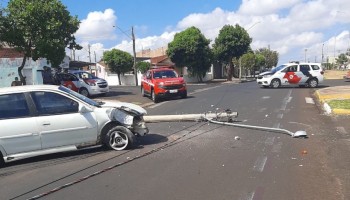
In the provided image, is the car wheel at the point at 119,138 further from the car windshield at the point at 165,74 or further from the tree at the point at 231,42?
the tree at the point at 231,42

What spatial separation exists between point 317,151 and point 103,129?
14.1ft

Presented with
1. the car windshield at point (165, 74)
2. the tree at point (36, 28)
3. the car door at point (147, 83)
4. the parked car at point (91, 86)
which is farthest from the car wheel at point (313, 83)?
the tree at point (36, 28)

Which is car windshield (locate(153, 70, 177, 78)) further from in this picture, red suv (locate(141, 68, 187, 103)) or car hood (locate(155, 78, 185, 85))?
car hood (locate(155, 78, 185, 85))

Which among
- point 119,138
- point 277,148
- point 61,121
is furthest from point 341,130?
point 61,121

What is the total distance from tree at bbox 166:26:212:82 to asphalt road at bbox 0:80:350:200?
1489 inches

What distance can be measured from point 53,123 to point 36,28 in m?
18.2

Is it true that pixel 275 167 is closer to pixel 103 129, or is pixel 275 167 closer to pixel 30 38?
pixel 103 129

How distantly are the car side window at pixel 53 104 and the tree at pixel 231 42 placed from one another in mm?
46869

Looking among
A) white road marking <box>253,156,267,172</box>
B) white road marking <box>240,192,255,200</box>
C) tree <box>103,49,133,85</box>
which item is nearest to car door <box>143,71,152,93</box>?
white road marking <box>253,156,267,172</box>

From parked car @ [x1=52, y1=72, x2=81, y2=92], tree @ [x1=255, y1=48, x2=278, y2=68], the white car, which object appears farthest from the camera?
tree @ [x1=255, y1=48, x2=278, y2=68]

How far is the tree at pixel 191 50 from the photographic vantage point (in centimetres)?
4788

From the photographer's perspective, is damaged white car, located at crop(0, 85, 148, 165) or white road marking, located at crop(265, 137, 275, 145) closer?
damaged white car, located at crop(0, 85, 148, 165)

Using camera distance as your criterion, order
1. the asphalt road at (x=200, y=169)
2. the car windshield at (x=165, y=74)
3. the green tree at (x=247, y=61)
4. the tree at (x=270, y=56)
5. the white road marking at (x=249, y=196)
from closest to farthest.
→ the white road marking at (x=249, y=196), the asphalt road at (x=200, y=169), the car windshield at (x=165, y=74), the green tree at (x=247, y=61), the tree at (x=270, y=56)

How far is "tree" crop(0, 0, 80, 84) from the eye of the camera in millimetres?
24188
